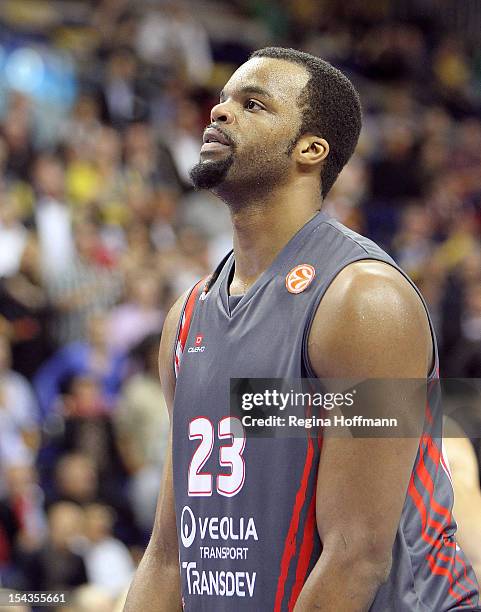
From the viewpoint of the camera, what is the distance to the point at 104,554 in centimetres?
743

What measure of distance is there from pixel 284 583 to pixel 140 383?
222 inches

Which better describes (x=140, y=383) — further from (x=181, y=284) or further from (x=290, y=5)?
(x=290, y=5)

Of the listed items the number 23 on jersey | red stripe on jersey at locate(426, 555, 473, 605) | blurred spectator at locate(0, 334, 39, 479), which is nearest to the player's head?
the number 23 on jersey

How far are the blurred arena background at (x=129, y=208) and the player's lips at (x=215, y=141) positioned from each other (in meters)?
1.67

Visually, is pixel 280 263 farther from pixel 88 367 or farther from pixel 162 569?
pixel 88 367

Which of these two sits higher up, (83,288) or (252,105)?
(252,105)

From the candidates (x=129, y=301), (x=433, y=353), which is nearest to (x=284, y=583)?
(x=433, y=353)

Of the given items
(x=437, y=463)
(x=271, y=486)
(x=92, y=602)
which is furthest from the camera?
(x=92, y=602)

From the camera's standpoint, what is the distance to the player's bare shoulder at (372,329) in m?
2.85

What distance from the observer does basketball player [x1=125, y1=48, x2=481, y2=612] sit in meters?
2.83

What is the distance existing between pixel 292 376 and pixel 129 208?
24.9ft

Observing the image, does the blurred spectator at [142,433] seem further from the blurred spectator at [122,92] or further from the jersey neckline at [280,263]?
the jersey neckline at [280,263]

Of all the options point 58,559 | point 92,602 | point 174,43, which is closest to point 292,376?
point 92,602

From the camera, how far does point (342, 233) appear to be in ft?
10.4
